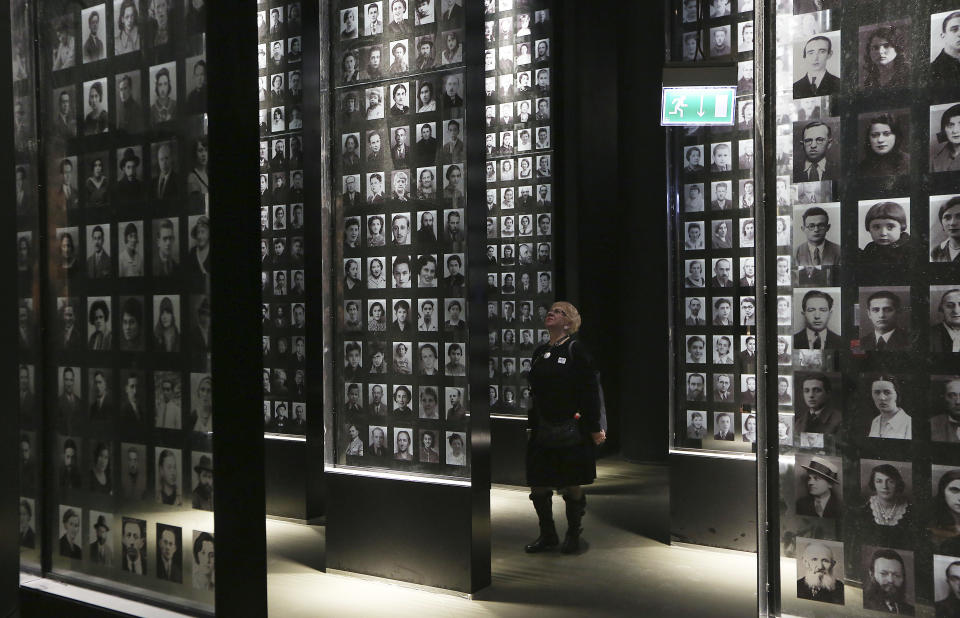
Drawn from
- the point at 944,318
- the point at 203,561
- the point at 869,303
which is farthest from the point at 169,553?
the point at 944,318

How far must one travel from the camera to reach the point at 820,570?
2.07m

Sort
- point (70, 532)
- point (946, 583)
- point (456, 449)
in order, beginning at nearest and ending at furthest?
point (946, 583) < point (70, 532) < point (456, 449)

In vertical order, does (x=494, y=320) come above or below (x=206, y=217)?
below

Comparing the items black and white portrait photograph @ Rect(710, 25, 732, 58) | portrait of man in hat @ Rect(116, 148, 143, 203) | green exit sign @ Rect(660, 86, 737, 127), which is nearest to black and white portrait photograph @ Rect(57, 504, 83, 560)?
portrait of man in hat @ Rect(116, 148, 143, 203)

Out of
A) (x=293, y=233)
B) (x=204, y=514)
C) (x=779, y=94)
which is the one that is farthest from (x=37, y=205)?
(x=293, y=233)

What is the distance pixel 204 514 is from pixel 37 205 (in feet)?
4.80

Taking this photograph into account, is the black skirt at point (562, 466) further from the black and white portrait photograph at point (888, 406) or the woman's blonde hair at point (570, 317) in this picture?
the black and white portrait photograph at point (888, 406)

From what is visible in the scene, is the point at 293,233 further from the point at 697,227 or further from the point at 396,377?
the point at 697,227

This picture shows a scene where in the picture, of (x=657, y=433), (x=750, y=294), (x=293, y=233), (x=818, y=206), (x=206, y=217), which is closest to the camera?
(x=818, y=206)

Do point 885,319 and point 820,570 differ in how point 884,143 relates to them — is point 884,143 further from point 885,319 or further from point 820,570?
point 820,570

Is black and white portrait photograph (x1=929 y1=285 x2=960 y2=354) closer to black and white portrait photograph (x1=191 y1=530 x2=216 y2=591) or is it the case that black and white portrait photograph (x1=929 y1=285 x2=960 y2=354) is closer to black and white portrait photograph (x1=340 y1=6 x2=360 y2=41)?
black and white portrait photograph (x1=191 y1=530 x2=216 y2=591)

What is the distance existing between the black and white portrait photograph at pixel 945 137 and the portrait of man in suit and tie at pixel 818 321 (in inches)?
14.6

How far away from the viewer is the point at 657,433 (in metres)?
10.3

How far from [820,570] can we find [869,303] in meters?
0.69
